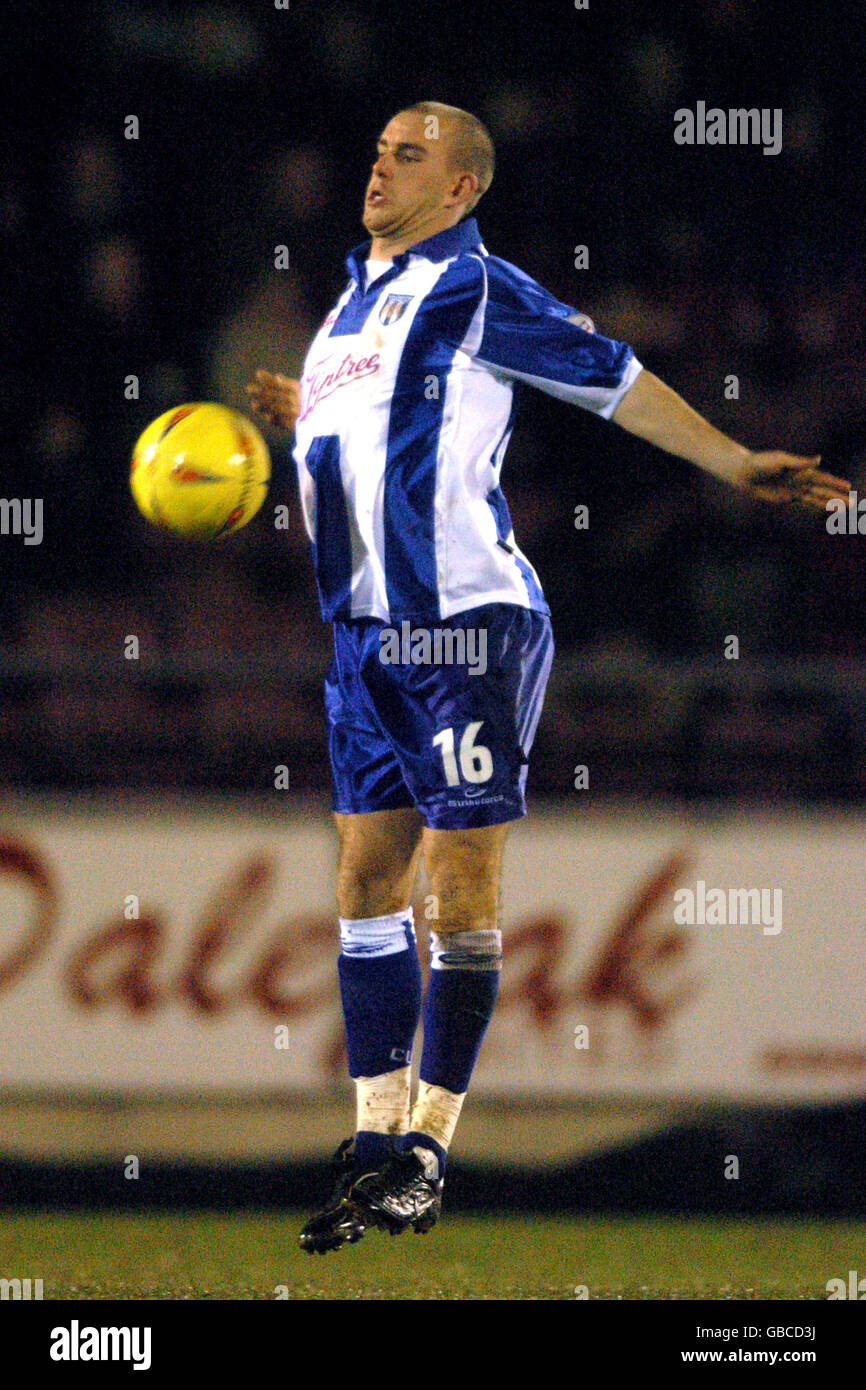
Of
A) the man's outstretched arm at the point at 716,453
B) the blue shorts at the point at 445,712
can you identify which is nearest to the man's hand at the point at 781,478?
the man's outstretched arm at the point at 716,453

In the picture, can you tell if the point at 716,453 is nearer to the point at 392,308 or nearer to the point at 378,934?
the point at 392,308

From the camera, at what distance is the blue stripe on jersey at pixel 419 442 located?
4.06m

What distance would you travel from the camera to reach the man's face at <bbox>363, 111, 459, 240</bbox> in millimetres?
4254

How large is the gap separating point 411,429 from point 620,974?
2496 mm

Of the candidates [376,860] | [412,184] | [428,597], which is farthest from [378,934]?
[412,184]

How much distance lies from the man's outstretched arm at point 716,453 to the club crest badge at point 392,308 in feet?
1.76

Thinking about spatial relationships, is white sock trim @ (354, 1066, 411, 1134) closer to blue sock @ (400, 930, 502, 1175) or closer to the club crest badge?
blue sock @ (400, 930, 502, 1175)

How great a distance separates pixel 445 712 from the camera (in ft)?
13.2

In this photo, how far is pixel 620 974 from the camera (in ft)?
19.6

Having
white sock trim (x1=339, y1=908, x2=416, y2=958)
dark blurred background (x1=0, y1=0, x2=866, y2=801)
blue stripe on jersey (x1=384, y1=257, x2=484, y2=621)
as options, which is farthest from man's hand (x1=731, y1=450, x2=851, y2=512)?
dark blurred background (x1=0, y1=0, x2=866, y2=801)

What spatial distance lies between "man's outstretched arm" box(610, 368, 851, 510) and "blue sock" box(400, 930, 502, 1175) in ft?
Result: 3.81

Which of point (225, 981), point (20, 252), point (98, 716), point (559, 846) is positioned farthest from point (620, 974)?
point (20, 252)

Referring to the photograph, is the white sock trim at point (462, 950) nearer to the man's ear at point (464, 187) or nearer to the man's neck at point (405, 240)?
the man's neck at point (405, 240)
